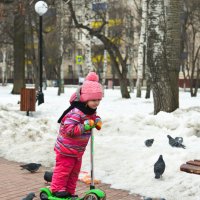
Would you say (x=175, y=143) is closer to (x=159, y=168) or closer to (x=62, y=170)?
(x=159, y=168)

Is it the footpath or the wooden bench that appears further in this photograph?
the footpath

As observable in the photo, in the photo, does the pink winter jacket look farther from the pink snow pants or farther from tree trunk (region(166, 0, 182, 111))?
tree trunk (region(166, 0, 182, 111))

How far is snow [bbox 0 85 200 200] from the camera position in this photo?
6.39 meters

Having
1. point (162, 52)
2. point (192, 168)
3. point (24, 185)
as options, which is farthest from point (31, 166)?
point (162, 52)

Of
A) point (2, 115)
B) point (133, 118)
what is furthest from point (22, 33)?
point (133, 118)

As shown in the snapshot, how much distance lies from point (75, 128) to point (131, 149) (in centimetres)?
327

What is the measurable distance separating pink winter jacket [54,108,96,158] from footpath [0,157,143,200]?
109cm

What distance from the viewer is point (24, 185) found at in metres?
6.74

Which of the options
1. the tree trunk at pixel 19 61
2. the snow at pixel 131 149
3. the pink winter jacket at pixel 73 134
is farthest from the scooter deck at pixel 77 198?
the tree trunk at pixel 19 61

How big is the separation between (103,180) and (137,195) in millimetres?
925

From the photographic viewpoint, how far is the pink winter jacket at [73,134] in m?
5.07

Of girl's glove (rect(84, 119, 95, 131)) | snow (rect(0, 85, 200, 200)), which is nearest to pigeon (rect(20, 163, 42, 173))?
snow (rect(0, 85, 200, 200))

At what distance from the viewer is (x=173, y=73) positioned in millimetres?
12125

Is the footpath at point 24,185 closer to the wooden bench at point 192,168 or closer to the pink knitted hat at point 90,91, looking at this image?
the wooden bench at point 192,168
